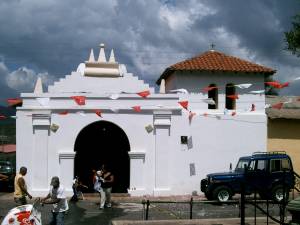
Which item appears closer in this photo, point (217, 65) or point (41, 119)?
point (41, 119)

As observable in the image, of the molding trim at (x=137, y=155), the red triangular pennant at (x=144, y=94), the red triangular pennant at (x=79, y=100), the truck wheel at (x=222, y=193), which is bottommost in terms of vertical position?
the truck wheel at (x=222, y=193)

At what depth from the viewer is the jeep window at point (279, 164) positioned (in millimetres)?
21453

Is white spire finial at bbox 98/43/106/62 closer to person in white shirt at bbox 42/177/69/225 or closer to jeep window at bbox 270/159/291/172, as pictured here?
jeep window at bbox 270/159/291/172

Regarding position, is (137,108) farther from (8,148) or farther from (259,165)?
(8,148)

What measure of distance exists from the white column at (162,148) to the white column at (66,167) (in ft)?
12.6

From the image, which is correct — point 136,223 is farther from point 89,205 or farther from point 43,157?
point 43,157

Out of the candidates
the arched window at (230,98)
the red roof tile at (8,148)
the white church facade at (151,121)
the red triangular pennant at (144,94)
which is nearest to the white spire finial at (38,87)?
the white church facade at (151,121)

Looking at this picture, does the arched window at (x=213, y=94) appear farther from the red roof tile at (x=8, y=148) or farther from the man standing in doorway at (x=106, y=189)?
the red roof tile at (x=8, y=148)

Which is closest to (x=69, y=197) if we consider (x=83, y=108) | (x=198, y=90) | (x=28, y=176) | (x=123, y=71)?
(x=28, y=176)

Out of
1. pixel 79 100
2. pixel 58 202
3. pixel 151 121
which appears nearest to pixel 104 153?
pixel 151 121

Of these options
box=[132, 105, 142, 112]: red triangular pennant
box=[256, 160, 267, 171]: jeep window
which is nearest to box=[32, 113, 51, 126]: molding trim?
box=[132, 105, 142, 112]: red triangular pennant

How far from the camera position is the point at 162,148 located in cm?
2392

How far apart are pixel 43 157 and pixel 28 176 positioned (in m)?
1.08

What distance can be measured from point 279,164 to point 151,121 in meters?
6.13
